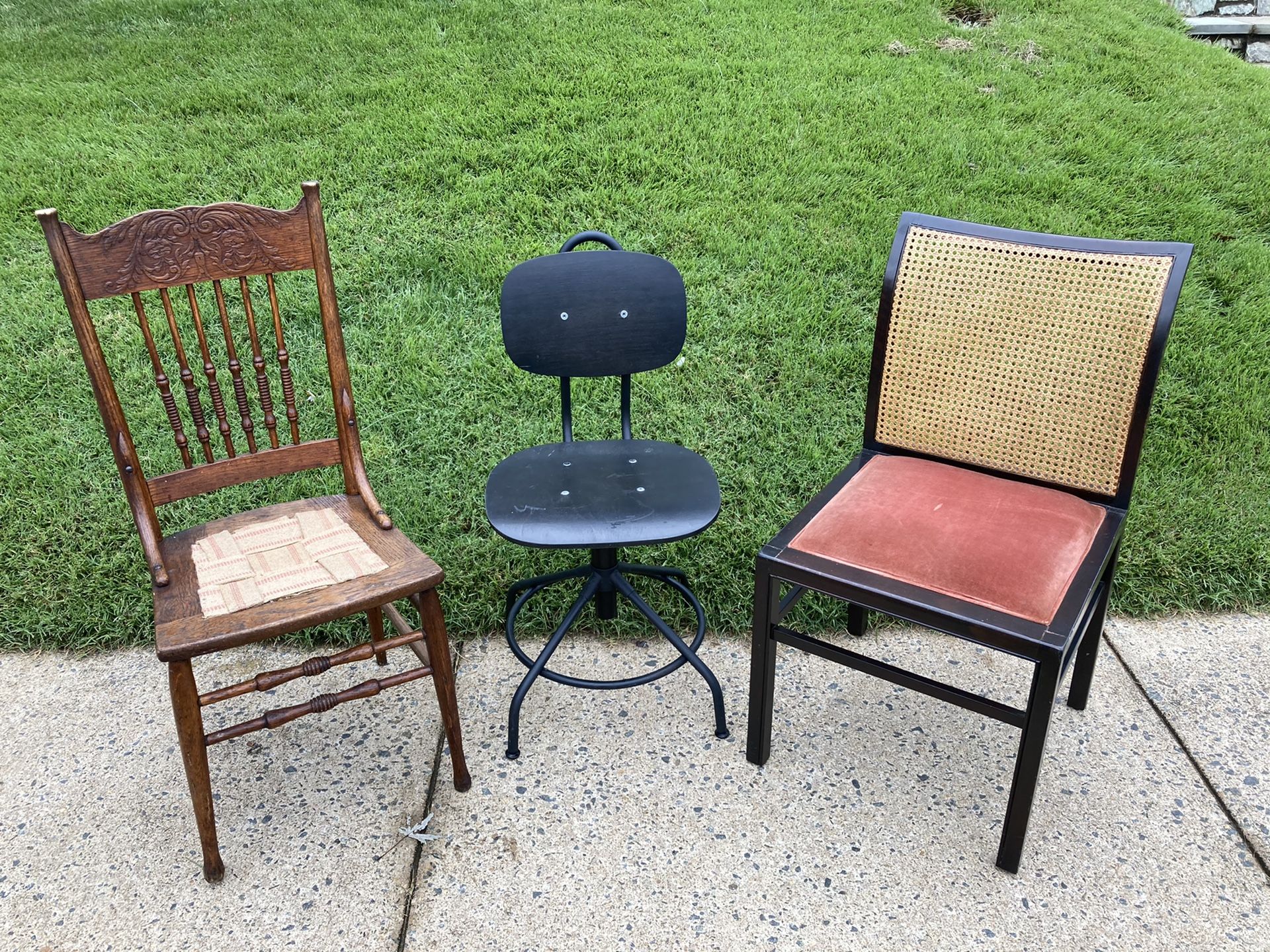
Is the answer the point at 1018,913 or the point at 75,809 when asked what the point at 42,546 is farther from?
the point at 1018,913

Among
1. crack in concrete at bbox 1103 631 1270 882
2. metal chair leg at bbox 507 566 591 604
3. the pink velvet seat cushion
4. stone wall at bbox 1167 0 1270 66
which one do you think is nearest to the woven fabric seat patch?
metal chair leg at bbox 507 566 591 604

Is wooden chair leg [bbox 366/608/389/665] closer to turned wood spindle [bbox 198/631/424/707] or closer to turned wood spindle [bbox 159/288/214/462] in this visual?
turned wood spindle [bbox 198/631/424/707]

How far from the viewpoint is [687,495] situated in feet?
7.36

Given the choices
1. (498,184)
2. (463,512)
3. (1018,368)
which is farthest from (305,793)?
(498,184)

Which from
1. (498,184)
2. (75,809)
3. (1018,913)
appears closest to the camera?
(1018,913)

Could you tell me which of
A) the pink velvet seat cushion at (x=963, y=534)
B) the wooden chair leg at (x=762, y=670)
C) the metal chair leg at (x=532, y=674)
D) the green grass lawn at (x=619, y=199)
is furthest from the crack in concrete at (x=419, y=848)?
the pink velvet seat cushion at (x=963, y=534)

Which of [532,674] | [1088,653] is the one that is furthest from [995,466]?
[532,674]

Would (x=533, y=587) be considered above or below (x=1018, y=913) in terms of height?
above

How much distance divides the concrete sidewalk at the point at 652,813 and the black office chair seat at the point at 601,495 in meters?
0.64

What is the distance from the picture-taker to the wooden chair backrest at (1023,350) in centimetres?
208

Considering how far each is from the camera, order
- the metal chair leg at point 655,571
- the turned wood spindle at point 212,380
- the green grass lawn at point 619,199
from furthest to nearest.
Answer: the green grass lawn at point 619,199, the metal chair leg at point 655,571, the turned wood spindle at point 212,380

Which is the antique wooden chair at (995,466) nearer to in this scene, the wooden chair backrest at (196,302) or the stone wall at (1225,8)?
the wooden chair backrest at (196,302)

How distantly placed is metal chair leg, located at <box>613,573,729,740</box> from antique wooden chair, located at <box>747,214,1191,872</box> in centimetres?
12

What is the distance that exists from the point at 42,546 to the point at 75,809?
1161mm
